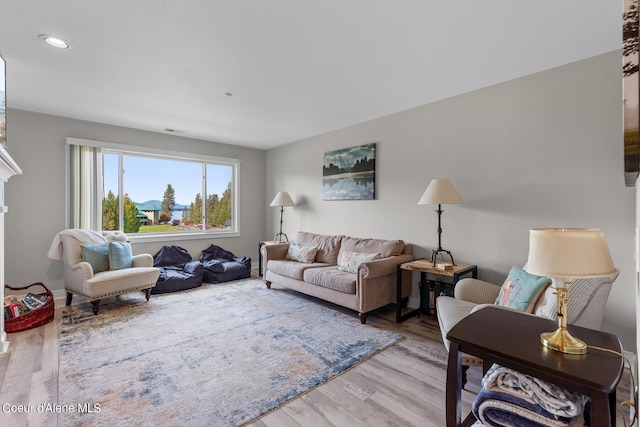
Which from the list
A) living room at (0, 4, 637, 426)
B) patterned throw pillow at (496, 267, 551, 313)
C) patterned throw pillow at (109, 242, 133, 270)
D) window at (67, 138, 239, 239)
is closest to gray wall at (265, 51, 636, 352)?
living room at (0, 4, 637, 426)

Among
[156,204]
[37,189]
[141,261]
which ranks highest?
[37,189]

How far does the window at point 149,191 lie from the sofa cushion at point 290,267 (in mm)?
1738

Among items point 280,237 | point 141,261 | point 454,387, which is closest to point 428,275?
point 454,387

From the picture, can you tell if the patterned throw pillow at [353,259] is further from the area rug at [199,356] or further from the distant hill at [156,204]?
the distant hill at [156,204]

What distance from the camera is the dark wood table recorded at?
104 centimetres

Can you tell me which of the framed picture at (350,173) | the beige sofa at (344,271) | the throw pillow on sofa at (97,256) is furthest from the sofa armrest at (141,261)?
the framed picture at (350,173)

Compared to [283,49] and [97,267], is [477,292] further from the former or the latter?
[97,267]

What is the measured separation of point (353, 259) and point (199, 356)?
1976mm

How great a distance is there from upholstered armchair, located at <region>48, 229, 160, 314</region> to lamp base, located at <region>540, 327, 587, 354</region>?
3.97 m

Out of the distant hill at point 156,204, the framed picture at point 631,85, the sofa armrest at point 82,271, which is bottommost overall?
the sofa armrest at point 82,271

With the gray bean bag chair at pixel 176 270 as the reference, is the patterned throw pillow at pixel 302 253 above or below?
above

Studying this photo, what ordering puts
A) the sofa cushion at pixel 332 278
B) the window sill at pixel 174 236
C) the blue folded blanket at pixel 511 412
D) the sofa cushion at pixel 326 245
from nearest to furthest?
1. the blue folded blanket at pixel 511 412
2. the sofa cushion at pixel 332 278
3. the sofa cushion at pixel 326 245
4. the window sill at pixel 174 236

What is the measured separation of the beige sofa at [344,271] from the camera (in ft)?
10.3

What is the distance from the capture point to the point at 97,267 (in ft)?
12.0
